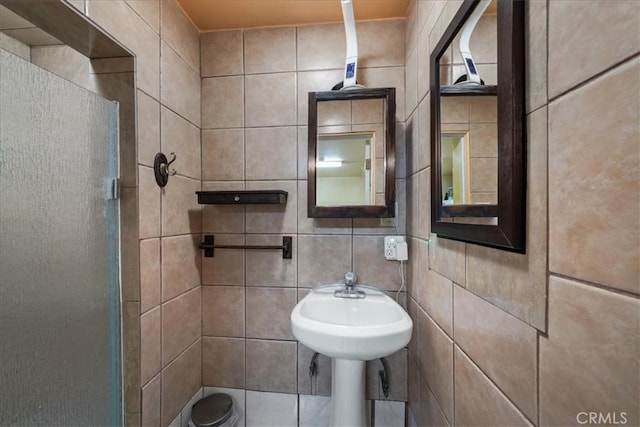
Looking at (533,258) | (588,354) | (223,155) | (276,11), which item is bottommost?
(588,354)

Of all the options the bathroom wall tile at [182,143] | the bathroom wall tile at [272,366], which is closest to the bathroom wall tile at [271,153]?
the bathroom wall tile at [182,143]

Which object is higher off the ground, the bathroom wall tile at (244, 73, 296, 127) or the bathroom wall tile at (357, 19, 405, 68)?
the bathroom wall tile at (357, 19, 405, 68)

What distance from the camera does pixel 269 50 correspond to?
1490 millimetres

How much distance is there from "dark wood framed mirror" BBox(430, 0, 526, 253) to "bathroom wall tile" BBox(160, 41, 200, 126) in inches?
47.0

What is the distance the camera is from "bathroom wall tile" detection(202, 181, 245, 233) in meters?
1.50

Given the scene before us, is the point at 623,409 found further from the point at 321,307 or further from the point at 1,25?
the point at 1,25

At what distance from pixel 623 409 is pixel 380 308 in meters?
0.95

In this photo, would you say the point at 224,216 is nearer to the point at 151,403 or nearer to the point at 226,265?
the point at 226,265

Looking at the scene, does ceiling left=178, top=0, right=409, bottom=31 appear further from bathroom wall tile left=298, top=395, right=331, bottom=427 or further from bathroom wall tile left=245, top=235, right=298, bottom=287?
bathroom wall tile left=298, top=395, right=331, bottom=427

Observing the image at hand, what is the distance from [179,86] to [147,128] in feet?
1.19

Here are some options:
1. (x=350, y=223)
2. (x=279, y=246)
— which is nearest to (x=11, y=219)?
(x=279, y=246)

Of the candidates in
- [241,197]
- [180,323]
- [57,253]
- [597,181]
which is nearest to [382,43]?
[241,197]

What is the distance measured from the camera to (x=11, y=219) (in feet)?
2.52

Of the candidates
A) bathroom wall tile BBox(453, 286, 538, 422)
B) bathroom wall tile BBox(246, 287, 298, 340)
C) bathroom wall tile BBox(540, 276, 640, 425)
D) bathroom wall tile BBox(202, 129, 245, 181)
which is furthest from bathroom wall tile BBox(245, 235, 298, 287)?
bathroom wall tile BBox(540, 276, 640, 425)
